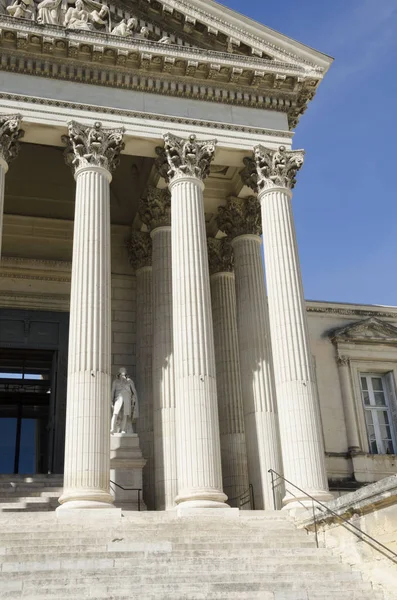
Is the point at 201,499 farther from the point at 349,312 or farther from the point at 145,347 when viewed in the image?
the point at 349,312

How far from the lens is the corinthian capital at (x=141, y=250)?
1049 inches

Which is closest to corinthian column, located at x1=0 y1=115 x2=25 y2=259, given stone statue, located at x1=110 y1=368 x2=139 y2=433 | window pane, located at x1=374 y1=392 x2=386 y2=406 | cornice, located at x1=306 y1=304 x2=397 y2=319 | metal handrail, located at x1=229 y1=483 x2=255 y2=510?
stone statue, located at x1=110 y1=368 x2=139 y2=433

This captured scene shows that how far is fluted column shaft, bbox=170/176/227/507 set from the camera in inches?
718

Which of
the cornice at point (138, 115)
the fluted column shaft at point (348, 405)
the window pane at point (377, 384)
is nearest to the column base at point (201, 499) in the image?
the cornice at point (138, 115)

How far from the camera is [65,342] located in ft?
87.4

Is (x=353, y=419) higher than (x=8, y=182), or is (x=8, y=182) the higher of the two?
(x=8, y=182)

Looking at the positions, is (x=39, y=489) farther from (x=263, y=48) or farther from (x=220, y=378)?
(x=263, y=48)

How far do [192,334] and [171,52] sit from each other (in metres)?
8.98

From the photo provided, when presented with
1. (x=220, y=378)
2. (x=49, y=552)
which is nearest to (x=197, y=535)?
(x=49, y=552)

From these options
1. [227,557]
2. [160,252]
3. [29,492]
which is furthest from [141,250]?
[227,557]

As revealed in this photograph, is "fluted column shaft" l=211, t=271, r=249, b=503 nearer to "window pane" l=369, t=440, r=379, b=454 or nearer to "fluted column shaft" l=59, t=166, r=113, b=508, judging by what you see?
"fluted column shaft" l=59, t=166, r=113, b=508

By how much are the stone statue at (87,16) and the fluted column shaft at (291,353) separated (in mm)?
7421

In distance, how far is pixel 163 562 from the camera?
44.5 feet

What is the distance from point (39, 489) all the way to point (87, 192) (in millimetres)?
8889
